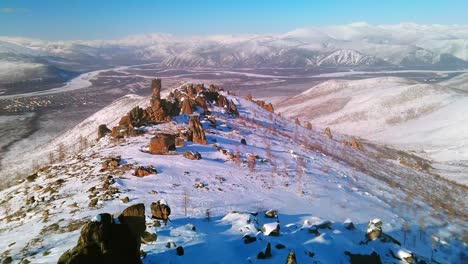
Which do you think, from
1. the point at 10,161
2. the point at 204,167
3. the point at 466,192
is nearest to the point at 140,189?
the point at 204,167

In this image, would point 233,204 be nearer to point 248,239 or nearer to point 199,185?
point 199,185

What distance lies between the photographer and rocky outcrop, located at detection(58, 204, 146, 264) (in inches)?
284

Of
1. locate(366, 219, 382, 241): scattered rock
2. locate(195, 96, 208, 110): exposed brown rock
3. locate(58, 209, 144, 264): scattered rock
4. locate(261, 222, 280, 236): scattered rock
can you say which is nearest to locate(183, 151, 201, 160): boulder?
locate(261, 222, 280, 236): scattered rock

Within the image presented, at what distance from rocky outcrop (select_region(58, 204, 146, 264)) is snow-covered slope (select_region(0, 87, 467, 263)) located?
1195mm

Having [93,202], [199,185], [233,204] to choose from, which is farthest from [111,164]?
[233,204]

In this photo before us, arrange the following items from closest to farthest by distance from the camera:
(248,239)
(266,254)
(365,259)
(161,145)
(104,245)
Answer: (104,245) → (266,254) → (248,239) → (365,259) → (161,145)

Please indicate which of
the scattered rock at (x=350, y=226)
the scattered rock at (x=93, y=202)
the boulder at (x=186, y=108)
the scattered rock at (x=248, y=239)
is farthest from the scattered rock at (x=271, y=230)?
the boulder at (x=186, y=108)

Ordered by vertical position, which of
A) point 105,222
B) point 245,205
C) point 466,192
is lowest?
point 466,192

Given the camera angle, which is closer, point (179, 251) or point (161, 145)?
point (179, 251)

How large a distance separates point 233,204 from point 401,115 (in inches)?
2730

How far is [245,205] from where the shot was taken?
47.4 feet

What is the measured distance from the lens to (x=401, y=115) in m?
72.1

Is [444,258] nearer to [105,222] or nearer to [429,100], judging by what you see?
[105,222]

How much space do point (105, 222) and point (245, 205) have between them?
7.73 meters
